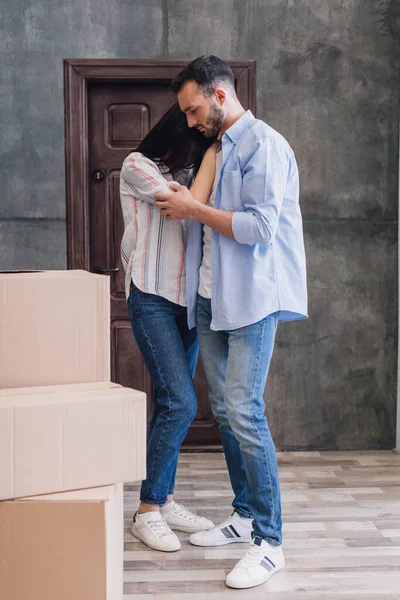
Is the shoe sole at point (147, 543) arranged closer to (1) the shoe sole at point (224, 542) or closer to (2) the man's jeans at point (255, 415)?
(1) the shoe sole at point (224, 542)

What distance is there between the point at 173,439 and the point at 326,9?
241 cm

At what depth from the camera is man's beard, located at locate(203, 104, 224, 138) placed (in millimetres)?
2180

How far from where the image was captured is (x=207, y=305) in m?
2.23

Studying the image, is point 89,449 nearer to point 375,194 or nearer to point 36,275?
point 36,275

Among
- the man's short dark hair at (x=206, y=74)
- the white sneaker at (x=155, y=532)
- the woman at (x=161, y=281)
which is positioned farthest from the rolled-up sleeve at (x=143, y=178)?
the white sneaker at (x=155, y=532)

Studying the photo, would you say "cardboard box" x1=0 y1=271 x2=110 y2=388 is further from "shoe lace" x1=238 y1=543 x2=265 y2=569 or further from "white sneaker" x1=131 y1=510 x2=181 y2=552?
"white sneaker" x1=131 y1=510 x2=181 y2=552

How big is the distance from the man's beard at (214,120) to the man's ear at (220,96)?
0.9 inches

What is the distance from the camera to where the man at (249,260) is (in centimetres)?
205

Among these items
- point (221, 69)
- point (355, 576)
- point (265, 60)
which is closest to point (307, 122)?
point (265, 60)

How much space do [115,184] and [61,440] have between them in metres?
2.44

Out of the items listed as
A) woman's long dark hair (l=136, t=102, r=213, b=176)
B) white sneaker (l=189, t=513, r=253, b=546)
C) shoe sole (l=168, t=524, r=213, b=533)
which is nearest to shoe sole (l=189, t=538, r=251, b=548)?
white sneaker (l=189, t=513, r=253, b=546)

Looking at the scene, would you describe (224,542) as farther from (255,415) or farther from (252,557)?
(255,415)

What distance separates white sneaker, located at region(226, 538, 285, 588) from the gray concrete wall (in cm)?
157

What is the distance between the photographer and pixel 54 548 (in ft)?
4.42
